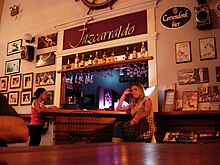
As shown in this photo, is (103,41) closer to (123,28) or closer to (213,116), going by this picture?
(123,28)

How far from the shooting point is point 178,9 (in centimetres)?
400

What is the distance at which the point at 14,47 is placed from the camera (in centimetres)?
623

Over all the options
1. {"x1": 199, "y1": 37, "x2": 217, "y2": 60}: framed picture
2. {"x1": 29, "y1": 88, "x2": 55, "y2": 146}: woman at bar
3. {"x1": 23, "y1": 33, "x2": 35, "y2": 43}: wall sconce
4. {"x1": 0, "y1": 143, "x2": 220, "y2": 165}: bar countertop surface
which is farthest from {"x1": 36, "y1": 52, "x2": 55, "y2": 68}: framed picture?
{"x1": 0, "y1": 143, "x2": 220, "y2": 165}: bar countertop surface

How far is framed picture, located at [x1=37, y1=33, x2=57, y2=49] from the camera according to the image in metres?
5.48

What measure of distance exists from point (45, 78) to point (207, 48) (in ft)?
11.4

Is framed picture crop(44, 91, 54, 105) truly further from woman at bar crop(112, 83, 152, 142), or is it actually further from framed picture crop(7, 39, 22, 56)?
woman at bar crop(112, 83, 152, 142)

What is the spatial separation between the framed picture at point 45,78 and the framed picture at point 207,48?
3110 millimetres

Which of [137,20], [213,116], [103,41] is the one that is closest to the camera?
[213,116]

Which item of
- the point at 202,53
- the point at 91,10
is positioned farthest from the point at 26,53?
the point at 202,53

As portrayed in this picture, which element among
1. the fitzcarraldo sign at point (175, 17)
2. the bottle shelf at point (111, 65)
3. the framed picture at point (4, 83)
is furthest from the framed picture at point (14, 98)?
the fitzcarraldo sign at point (175, 17)

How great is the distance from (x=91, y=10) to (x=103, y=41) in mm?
874

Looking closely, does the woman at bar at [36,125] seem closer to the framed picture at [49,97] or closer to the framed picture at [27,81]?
the framed picture at [49,97]

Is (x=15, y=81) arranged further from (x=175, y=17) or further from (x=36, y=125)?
(x=175, y=17)

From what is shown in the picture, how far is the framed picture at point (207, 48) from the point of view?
3605mm
